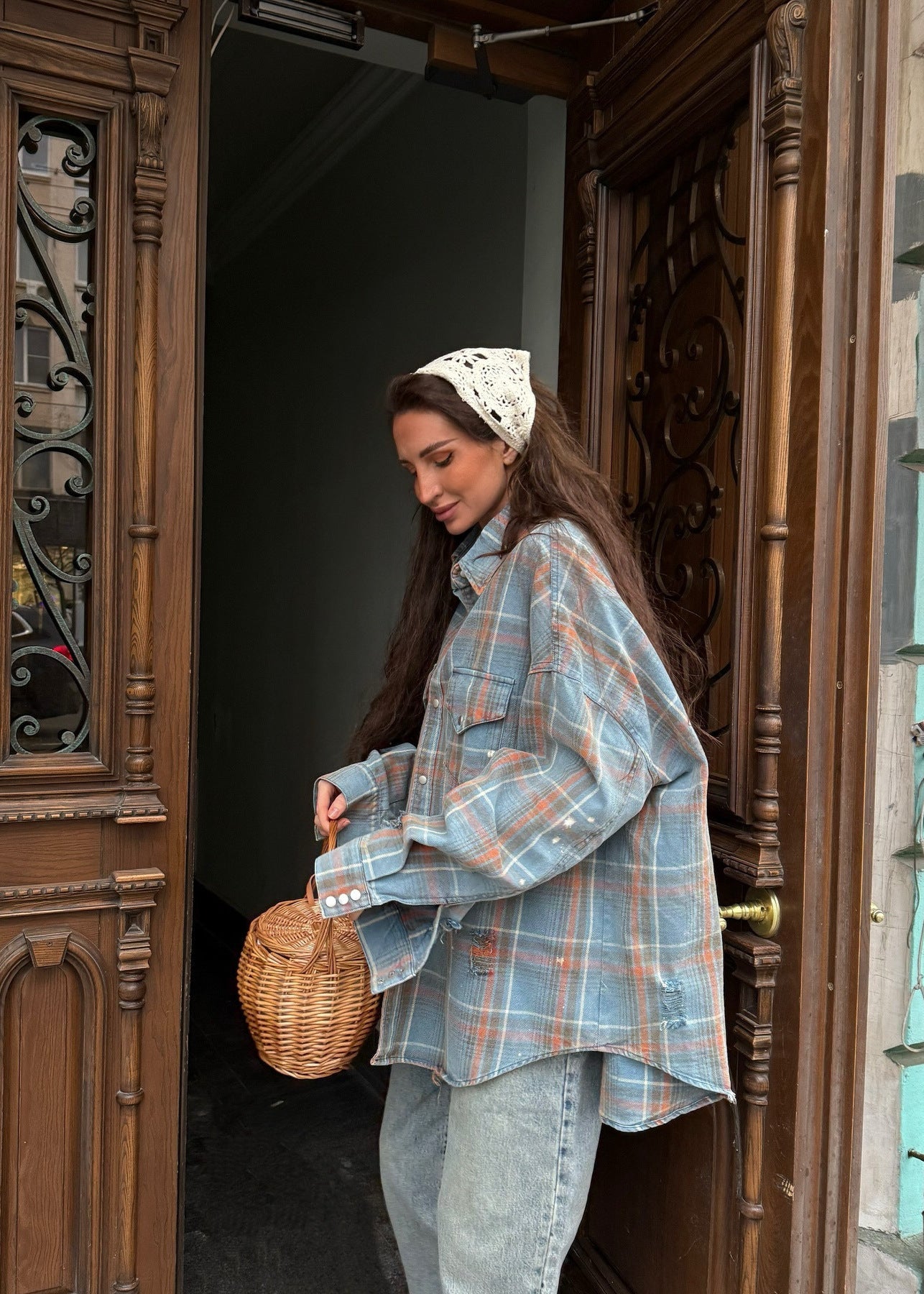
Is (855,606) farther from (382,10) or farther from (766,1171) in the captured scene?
(382,10)

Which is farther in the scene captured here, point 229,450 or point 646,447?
point 229,450

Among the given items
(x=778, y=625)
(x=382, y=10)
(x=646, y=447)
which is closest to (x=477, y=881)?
(x=778, y=625)

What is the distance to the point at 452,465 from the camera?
155cm

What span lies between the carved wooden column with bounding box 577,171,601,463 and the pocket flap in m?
0.77

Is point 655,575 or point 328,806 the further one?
point 655,575

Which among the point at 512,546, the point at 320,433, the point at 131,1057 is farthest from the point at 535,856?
the point at 320,433

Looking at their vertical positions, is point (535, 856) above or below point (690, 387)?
below

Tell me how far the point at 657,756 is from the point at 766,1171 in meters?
0.70

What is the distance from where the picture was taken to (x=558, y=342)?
2.27 m

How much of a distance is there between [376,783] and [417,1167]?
0.61m

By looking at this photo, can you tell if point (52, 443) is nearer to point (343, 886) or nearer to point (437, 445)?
point (437, 445)

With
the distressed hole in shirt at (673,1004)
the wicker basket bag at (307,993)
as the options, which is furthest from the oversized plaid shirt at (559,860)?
the wicker basket bag at (307,993)

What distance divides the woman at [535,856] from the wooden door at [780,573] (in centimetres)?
19

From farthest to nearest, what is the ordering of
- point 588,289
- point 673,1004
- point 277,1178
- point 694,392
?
point 277,1178 < point 588,289 < point 694,392 < point 673,1004
